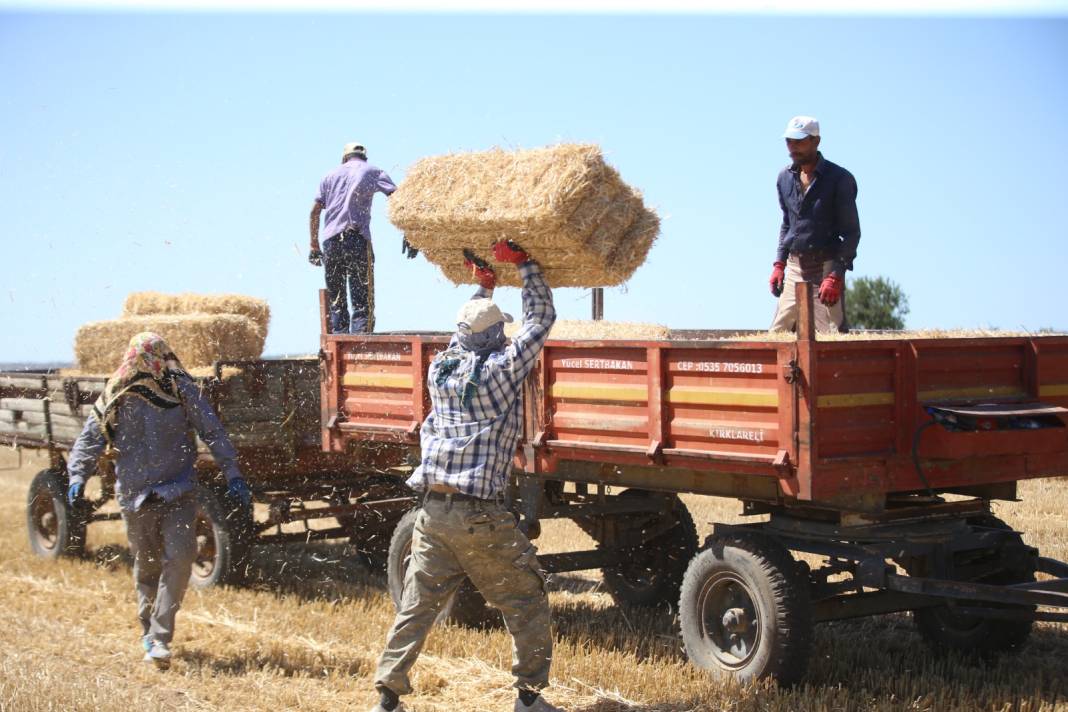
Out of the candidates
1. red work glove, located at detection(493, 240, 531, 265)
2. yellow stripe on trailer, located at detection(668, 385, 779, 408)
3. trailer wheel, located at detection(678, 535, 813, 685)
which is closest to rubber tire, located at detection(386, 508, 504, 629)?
trailer wheel, located at detection(678, 535, 813, 685)

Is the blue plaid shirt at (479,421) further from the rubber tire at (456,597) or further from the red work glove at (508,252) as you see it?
the rubber tire at (456,597)

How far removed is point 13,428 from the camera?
473 inches

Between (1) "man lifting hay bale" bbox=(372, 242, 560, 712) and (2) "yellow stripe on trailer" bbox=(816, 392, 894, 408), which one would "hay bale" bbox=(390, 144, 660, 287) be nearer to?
→ (1) "man lifting hay bale" bbox=(372, 242, 560, 712)

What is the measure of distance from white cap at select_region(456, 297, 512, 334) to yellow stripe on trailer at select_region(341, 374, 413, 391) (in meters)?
2.24

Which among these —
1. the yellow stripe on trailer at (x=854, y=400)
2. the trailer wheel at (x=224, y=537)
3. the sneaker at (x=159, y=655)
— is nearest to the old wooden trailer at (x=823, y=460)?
the yellow stripe on trailer at (x=854, y=400)

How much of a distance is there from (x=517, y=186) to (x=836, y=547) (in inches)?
116

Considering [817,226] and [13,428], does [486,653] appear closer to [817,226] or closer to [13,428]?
[817,226]

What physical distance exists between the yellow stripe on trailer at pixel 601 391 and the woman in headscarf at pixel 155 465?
1.98m

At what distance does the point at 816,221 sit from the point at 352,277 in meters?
3.79

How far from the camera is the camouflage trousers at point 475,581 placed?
233 inches

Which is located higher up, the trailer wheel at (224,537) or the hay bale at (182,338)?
the hay bale at (182,338)

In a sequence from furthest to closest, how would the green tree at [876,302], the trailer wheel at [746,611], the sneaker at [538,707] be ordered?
the green tree at [876,302] < the trailer wheel at [746,611] < the sneaker at [538,707]

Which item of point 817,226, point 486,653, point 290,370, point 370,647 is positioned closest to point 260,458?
point 290,370

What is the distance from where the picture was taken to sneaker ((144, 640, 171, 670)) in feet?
23.9
